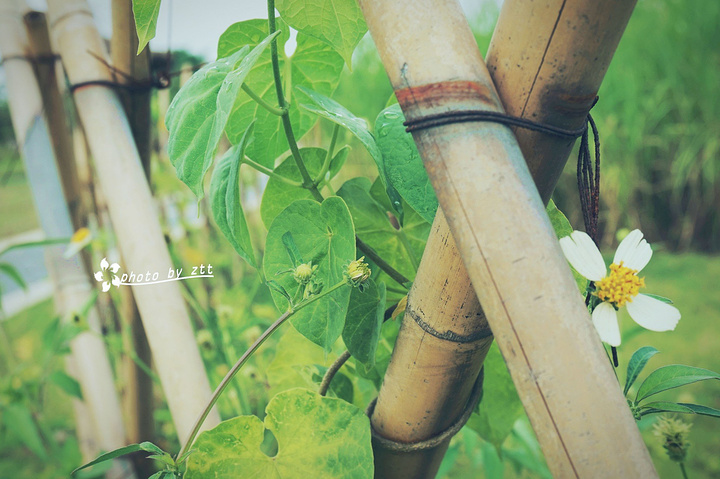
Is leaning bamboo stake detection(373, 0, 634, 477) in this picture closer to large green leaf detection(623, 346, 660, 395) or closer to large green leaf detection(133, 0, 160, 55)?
large green leaf detection(623, 346, 660, 395)

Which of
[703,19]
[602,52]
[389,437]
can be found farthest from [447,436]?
[703,19]

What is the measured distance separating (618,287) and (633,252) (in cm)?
4

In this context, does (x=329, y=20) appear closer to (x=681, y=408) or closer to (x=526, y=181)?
(x=526, y=181)

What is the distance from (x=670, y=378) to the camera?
31 centimetres

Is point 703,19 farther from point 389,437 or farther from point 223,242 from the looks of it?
point 389,437

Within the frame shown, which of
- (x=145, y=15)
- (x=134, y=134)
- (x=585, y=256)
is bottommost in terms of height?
(x=585, y=256)

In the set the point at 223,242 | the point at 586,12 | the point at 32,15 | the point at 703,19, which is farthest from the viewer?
the point at 703,19

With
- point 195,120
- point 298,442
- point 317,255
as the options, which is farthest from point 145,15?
point 298,442

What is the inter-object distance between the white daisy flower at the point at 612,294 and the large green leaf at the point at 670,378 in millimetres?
48

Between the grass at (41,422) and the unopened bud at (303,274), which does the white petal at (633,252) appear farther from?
the grass at (41,422)

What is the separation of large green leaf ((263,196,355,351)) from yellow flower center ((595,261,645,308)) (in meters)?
0.14

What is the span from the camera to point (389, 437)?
36cm

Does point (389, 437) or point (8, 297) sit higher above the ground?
point (8, 297)

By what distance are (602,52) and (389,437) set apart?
0.28 metres
